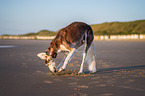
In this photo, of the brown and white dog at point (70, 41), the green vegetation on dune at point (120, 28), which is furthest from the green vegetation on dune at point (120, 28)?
the brown and white dog at point (70, 41)

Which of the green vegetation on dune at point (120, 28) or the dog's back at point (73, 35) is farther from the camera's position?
the green vegetation on dune at point (120, 28)

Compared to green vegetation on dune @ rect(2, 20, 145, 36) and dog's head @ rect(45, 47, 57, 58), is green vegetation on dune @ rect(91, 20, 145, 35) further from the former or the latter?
dog's head @ rect(45, 47, 57, 58)

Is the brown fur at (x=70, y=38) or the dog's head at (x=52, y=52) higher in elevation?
the brown fur at (x=70, y=38)

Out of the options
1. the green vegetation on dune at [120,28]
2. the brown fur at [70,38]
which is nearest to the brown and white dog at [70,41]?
the brown fur at [70,38]

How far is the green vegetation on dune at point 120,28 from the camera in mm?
143637

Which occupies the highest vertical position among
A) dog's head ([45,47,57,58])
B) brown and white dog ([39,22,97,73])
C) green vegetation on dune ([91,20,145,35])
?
brown and white dog ([39,22,97,73])

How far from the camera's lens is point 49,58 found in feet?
25.7

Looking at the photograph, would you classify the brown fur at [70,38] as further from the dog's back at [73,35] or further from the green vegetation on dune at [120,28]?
the green vegetation on dune at [120,28]

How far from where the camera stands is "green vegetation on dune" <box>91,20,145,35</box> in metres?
144

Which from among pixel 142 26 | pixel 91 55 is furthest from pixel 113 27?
pixel 91 55

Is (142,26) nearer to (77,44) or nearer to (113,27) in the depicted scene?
(113,27)

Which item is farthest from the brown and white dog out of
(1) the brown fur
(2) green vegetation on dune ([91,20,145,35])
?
(2) green vegetation on dune ([91,20,145,35])

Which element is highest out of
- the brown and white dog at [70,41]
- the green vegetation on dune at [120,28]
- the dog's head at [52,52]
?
the brown and white dog at [70,41]

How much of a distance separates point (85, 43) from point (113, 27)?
164m
